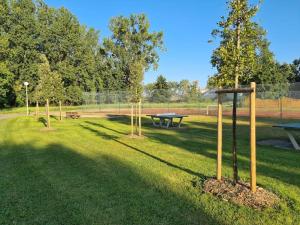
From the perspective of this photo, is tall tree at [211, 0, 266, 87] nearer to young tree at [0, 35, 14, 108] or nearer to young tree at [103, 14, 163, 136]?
young tree at [0, 35, 14, 108]

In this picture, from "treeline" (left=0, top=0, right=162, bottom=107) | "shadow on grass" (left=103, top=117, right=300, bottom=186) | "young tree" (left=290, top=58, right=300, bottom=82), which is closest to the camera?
"shadow on grass" (left=103, top=117, right=300, bottom=186)

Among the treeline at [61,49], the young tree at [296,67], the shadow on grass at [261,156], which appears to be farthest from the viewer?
the young tree at [296,67]

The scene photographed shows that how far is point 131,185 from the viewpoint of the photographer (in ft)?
19.4

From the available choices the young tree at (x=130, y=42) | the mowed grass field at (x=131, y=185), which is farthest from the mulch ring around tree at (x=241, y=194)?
the young tree at (x=130, y=42)

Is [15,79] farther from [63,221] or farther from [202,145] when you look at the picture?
[63,221]

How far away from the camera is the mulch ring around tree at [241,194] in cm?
478

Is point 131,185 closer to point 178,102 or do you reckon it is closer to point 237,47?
point 237,47

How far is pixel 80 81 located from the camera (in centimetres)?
5419

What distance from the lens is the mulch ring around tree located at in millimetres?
4777

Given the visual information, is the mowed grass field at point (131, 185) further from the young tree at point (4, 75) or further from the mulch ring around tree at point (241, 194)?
the young tree at point (4, 75)

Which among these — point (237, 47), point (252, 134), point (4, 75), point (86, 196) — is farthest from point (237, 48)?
point (4, 75)

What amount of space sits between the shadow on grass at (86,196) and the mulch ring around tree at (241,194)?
0.66 meters

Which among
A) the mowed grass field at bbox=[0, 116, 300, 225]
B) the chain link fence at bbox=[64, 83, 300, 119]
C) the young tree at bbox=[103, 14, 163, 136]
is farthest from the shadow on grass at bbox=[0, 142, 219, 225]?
the young tree at bbox=[103, 14, 163, 136]

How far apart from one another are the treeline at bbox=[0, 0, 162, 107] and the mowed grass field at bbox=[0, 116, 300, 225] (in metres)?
29.2
